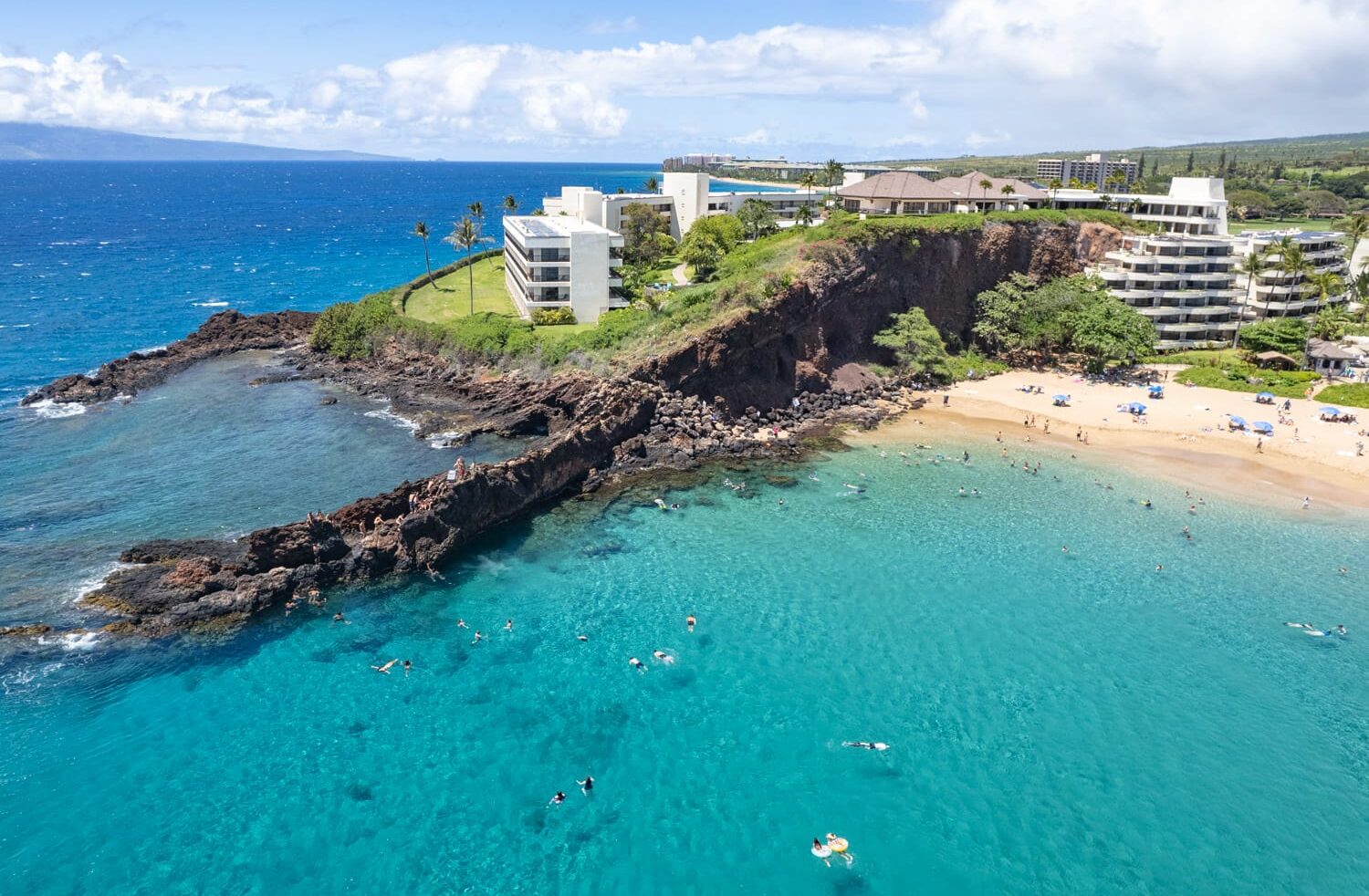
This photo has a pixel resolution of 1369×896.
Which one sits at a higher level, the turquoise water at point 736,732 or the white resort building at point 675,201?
the white resort building at point 675,201

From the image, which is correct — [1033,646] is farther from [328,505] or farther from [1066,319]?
[1066,319]

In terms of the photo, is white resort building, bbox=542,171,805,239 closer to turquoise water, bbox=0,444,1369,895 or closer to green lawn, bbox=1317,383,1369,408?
turquoise water, bbox=0,444,1369,895

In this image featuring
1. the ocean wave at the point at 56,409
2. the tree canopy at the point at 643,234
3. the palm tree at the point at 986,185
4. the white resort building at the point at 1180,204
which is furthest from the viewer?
the tree canopy at the point at 643,234

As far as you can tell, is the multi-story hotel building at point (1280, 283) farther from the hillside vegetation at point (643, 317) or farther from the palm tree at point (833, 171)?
the palm tree at point (833, 171)

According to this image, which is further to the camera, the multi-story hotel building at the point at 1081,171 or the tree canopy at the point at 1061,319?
the multi-story hotel building at the point at 1081,171

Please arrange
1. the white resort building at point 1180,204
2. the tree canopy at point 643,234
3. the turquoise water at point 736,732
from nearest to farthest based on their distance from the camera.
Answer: the turquoise water at point 736,732
the white resort building at point 1180,204
the tree canopy at point 643,234

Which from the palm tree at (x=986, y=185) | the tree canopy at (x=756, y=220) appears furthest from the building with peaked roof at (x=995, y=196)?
the tree canopy at (x=756, y=220)

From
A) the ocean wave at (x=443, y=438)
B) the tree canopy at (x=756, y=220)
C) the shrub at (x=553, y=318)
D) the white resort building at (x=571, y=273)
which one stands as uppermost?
the tree canopy at (x=756, y=220)
